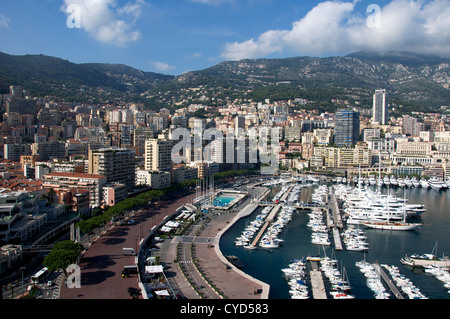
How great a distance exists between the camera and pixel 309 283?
26.4 feet

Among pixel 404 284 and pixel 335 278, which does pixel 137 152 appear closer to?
pixel 335 278

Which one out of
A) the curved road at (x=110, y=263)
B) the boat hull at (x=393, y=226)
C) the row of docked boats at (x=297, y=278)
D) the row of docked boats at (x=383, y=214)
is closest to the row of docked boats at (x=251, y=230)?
the row of docked boats at (x=297, y=278)

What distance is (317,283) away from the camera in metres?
7.94

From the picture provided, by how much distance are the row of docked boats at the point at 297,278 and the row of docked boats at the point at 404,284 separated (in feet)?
6.18

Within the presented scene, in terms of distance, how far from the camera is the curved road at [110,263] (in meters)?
6.48

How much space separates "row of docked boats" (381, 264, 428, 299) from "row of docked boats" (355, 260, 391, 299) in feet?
1.04

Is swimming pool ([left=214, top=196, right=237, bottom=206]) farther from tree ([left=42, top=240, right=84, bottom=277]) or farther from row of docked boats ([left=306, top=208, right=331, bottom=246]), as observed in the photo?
tree ([left=42, top=240, right=84, bottom=277])

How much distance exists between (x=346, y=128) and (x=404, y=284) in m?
28.3

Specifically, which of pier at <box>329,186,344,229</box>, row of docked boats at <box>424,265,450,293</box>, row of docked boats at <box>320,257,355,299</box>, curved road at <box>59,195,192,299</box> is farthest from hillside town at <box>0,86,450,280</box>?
row of docked boats at <box>424,265,450,293</box>

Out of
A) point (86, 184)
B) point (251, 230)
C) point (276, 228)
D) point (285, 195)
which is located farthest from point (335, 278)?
point (285, 195)

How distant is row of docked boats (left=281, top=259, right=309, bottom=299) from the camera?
741 cm

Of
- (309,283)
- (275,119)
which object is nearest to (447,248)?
(309,283)

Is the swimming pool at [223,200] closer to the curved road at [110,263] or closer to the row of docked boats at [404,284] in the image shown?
the curved road at [110,263]
